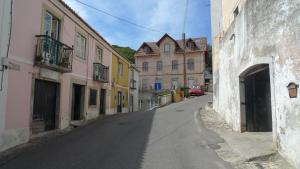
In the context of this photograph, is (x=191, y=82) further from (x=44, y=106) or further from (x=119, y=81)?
(x=44, y=106)

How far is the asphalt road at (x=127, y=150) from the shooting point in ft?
25.2

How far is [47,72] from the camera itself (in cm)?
1257

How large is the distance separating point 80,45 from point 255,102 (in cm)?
983

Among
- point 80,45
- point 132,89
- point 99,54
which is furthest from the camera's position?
point 132,89

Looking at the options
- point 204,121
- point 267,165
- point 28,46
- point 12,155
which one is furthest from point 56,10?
point 267,165

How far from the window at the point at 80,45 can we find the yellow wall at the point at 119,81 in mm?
6100

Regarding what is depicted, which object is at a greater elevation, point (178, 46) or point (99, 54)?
point (178, 46)

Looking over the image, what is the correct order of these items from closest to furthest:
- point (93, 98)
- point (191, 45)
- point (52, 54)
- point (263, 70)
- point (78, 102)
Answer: point (263, 70), point (52, 54), point (78, 102), point (93, 98), point (191, 45)

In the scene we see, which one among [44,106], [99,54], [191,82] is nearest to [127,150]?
[44,106]

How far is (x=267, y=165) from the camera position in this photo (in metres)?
7.68

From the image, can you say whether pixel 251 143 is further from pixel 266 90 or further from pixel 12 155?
pixel 12 155

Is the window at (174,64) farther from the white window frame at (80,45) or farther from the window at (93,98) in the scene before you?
the white window frame at (80,45)

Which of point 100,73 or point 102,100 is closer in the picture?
point 100,73

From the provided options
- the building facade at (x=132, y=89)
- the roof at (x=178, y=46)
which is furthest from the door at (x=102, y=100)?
the roof at (x=178, y=46)
